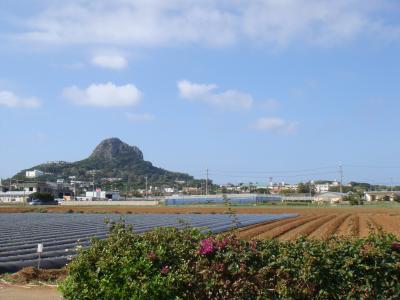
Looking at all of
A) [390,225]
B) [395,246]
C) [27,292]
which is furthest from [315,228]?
[395,246]

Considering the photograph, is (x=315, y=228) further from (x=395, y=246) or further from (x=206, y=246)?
(x=206, y=246)

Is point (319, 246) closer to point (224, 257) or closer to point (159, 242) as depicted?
point (224, 257)

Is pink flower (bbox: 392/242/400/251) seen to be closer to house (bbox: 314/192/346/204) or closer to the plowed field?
the plowed field

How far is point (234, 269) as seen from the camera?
6543 millimetres

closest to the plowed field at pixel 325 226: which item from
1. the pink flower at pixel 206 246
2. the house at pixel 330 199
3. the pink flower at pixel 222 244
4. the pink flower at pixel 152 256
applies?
the pink flower at pixel 222 244

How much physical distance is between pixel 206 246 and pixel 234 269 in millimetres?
481

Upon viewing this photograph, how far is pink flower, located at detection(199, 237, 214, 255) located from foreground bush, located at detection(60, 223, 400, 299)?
0.01 m

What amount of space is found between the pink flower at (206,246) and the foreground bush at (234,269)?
1 cm

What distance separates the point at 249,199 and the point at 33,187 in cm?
7215

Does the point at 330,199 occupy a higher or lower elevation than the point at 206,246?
lower

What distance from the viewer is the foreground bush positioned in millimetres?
6227

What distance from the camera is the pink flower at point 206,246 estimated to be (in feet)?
22.0

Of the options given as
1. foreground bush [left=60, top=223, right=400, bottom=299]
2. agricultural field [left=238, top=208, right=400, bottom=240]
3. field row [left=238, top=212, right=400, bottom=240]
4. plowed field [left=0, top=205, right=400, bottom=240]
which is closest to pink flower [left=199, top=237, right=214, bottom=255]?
foreground bush [left=60, top=223, right=400, bottom=299]

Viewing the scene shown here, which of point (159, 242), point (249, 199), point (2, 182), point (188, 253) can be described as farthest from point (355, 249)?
point (2, 182)
